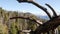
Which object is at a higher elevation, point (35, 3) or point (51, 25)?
point (35, 3)

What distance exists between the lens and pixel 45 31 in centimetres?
254

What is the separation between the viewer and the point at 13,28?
56656 mm

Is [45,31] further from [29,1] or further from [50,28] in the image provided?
[29,1]

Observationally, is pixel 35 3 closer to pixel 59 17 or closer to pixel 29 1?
pixel 29 1

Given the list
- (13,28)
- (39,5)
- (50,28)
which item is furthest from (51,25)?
(13,28)

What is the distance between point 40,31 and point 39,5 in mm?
330

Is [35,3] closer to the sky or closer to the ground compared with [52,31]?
closer to the sky

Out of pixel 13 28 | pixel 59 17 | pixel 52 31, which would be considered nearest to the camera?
pixel 59 17

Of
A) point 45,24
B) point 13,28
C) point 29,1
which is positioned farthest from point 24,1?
point 13,28

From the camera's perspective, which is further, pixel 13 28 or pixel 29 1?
pixel 13 28

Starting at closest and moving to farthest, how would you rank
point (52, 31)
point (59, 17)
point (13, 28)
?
point (59, 17)
point (52, 31)
point (13, 28)

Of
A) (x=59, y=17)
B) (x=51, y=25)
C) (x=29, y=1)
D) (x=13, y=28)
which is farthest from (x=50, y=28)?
(x=13, y=28)

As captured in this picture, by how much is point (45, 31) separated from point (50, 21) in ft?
0.58

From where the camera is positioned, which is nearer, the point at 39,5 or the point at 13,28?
the point at 39,5
